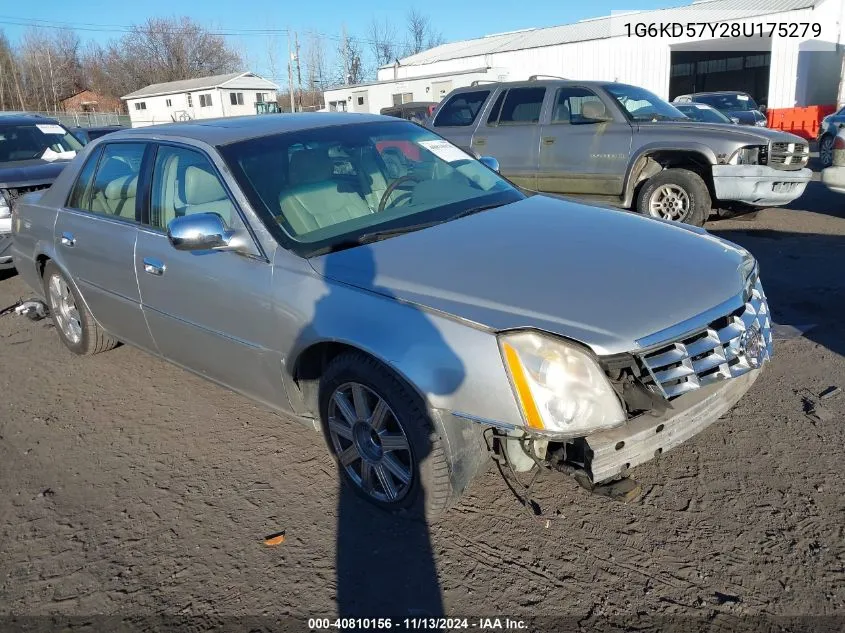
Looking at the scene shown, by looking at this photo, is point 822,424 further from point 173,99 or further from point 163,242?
point 173,99

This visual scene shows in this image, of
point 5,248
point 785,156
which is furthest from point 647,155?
point 5,248

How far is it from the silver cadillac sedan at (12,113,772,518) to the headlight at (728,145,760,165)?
4.43m

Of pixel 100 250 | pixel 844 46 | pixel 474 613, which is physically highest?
pixel 844 46

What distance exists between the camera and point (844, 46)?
25656 mm

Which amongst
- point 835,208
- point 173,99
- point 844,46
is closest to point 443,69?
point 844,46

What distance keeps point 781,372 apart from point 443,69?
3711cm

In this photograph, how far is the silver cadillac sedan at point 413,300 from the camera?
8.00 feet

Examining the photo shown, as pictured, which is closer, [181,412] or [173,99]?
[181,412]

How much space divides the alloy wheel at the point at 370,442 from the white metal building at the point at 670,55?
1095 inches

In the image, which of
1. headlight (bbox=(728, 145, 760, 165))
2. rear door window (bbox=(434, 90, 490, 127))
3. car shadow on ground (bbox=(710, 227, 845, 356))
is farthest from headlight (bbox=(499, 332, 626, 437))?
rear door window (bbox=(434, 90, 490, 127))

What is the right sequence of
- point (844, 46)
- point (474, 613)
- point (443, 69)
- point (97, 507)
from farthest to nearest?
point (443, 69)
point (844, 46)
point (97, 507)
point (474, 613)

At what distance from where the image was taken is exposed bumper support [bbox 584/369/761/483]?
2.42 metres

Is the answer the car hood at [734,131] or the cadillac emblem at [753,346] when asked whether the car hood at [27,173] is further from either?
the cadillac emblem at [753,346]

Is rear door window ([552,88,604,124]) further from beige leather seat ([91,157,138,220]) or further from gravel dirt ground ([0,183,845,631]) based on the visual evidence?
beige leather seat ([91,157,138,220])
